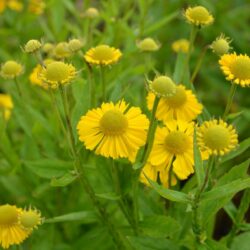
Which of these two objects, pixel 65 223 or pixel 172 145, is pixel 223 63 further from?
pixel 65 223

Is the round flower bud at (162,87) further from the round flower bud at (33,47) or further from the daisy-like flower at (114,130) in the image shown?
the round flower bud at (33,47)

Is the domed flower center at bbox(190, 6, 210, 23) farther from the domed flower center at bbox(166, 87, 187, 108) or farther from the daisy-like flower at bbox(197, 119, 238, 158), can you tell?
the daisy-like flower at bbox(197, 119, 238, 158)

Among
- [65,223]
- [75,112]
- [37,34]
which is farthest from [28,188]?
[37,34]

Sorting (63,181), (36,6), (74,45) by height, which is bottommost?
(63,181)

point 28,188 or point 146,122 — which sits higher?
point 146,122

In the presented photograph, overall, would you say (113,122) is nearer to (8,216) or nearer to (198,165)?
(198,165)

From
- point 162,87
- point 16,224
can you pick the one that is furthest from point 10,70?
point 162,87

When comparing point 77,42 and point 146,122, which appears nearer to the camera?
point 146,122
